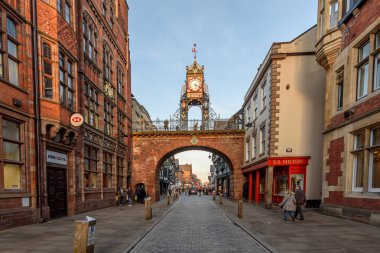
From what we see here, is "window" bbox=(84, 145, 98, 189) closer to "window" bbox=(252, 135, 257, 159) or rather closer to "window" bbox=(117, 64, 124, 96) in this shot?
"window" bbox=(117, 64, 124, 96)

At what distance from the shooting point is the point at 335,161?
12.4 m

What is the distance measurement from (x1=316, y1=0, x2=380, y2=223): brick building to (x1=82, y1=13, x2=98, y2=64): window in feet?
47.3

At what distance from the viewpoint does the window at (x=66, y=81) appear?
12578 millimetres

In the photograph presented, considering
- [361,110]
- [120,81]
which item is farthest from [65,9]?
[361,110]

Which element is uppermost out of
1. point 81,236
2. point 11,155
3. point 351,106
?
point 351,106

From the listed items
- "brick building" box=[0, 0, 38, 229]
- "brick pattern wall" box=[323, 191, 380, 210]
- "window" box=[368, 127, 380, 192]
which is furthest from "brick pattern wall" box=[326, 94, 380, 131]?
"brick building" box=[0, 0, 38, 229]

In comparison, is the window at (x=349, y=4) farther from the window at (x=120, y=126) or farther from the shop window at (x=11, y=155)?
the window at (x=120, y=126)

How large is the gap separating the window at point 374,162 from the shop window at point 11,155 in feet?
47.8

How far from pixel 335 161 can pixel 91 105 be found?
15473mm

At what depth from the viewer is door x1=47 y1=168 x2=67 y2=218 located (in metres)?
11.7

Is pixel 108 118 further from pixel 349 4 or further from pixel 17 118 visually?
pixel 349 4

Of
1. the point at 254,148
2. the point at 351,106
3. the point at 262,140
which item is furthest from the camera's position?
the point at 254,148

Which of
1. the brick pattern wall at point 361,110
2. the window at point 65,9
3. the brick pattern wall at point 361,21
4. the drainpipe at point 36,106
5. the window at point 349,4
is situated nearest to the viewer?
the brick pattern wall at point 361,110

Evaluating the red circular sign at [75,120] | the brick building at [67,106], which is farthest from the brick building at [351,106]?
the brick building at [67,106]
